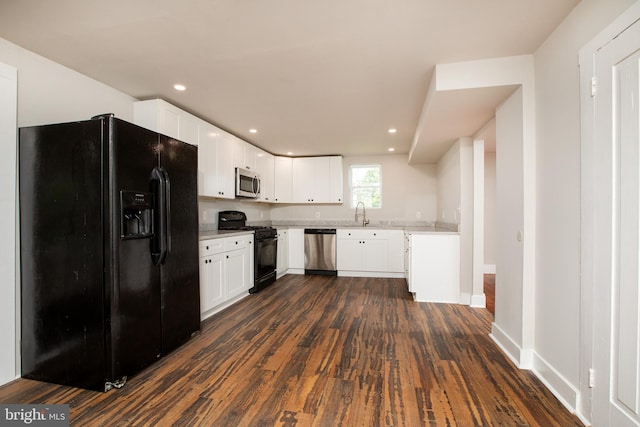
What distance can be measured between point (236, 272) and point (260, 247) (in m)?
0.62

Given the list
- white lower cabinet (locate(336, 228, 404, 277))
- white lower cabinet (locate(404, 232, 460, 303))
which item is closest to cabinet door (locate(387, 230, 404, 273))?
white lower cabinet (locate(336, 228, 404, 277))

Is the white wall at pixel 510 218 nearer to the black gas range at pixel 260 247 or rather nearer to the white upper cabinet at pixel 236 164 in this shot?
the black gas range at pixel 260 247

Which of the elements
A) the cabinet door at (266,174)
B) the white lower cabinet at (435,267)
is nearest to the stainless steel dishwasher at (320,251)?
the cabinet door at (266,174)

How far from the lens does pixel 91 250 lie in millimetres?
1819

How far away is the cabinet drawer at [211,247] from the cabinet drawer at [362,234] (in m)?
2.42

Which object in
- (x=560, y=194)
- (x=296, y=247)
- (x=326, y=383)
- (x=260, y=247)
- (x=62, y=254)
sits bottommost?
(x=326, y=383)

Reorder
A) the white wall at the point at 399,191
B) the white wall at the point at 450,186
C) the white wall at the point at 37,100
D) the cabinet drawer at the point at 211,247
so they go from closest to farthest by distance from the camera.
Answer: the white wall at the point at 37,100 < the cabinet drawer at the point at 211,247 < the white wall at the point at 450,186 < the white wall at the point at 399,191

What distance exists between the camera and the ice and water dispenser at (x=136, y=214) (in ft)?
6.13

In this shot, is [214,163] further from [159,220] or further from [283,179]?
[283,179]

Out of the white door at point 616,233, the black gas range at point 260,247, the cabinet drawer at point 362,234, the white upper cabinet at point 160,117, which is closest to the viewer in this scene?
the white door at point 616,233

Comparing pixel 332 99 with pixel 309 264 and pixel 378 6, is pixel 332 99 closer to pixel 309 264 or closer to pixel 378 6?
pixel 378 6

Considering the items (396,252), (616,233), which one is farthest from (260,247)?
(616,233)

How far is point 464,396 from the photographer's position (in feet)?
5.74

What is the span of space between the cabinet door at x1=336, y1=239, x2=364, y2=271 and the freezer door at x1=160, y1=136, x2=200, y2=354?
300 cm
